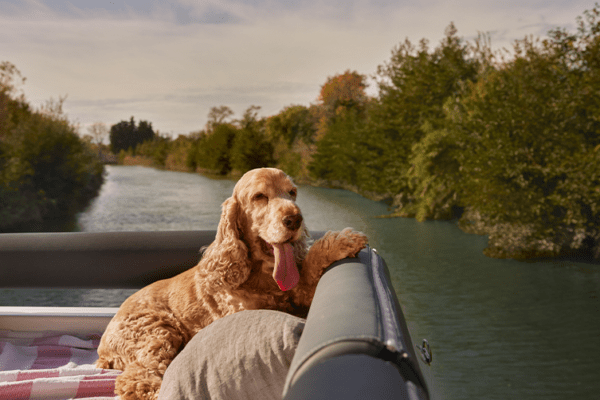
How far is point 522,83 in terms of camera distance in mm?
10602

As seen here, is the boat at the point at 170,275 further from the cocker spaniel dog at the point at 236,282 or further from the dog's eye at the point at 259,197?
the dog's eye at the point at 259,197

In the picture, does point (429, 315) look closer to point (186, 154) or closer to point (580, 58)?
point (580, 58)

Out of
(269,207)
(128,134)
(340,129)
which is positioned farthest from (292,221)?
(128,134)

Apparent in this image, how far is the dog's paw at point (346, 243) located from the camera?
1.64m

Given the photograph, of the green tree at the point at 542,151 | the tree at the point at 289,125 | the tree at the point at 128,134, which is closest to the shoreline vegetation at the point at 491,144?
the green tree at the point at 542,151

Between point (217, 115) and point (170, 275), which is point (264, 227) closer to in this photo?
point (170, 275)

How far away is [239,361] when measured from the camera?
112 cm

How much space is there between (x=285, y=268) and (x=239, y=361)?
610 mm

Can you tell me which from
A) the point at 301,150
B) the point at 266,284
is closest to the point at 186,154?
the point at 301,150

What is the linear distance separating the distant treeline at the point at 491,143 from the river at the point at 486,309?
0.79m

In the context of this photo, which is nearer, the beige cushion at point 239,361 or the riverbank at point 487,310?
the beige cushion at point 239,361

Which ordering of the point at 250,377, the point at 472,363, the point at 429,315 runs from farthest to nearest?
1. the point at 429,315
2. the point at 472,363
3. the point at 250,377

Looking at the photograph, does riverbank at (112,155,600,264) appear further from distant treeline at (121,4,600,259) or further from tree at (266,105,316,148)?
tree at (266,105,316,148)

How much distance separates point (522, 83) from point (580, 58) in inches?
45.6
